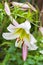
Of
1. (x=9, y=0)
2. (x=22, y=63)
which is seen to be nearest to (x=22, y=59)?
(x=22, y=63)

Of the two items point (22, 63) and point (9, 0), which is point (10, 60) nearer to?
point (22, 63)

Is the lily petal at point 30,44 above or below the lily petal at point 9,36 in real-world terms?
below

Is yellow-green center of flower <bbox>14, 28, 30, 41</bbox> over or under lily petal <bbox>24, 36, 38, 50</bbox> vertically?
over

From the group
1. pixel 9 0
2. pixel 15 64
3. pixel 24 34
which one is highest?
pixel 9 0

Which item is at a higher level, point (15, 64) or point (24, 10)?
point (24, 10)

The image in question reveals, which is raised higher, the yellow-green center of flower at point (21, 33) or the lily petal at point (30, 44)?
the yellow-green center of flower at point (21, 33)

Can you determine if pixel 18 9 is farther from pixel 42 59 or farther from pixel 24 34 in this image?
pixel 42 59

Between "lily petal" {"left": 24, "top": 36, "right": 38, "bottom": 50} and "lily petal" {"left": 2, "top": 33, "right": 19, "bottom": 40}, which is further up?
"lily petal" {"left": 2, "top": 33, "right": 19, "bottom": 40}

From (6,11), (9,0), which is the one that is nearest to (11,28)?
(6,11)

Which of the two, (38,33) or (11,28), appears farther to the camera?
(38,33)
